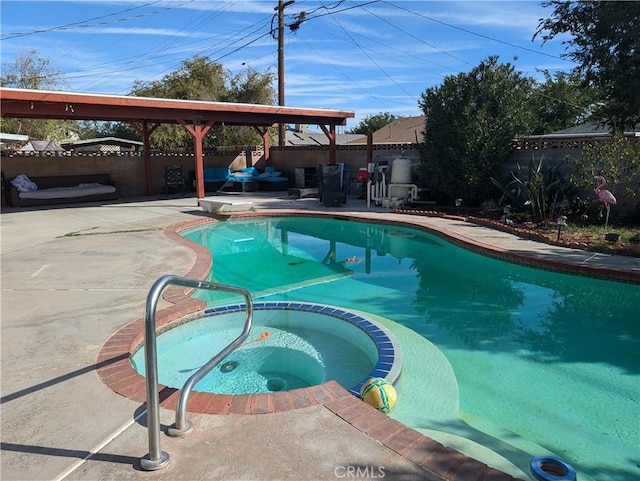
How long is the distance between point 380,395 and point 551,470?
116 centimetres

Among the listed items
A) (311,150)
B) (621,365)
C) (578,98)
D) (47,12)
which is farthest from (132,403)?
(578,98)

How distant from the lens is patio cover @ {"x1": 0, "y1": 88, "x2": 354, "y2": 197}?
10733 mm

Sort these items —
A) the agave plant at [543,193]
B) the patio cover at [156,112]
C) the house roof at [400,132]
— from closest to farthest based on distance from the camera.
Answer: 1. the agave plant at [543,193]
2. the patio cover at [156,112]
3. the house roof at [400,132]

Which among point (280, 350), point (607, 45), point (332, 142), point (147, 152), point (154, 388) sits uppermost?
point (607, 45)

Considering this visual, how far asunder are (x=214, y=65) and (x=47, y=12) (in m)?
9.73

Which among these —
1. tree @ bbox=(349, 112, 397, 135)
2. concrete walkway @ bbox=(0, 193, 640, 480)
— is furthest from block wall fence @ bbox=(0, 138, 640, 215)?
tree @ bbox=(349, 112, 397, 135)

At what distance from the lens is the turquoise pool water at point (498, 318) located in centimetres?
337

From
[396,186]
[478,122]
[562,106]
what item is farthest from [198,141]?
[562,106]

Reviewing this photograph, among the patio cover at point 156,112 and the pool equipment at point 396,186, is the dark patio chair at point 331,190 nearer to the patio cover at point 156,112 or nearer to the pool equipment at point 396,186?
the pool equipment at point 396,186

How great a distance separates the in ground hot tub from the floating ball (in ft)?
0.67

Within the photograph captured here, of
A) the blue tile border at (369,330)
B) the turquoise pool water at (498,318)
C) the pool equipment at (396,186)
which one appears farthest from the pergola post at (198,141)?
the blue tile border at (369,330)

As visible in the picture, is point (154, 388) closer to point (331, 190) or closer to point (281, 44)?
point (331, 190)

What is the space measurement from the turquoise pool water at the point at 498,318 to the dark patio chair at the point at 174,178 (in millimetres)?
7722

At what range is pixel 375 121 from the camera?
50906 millimetres
